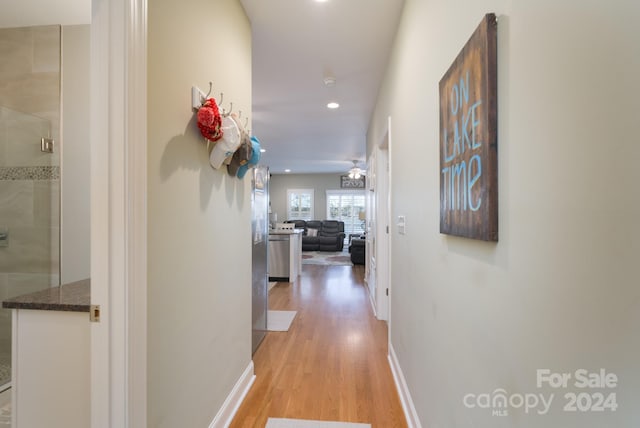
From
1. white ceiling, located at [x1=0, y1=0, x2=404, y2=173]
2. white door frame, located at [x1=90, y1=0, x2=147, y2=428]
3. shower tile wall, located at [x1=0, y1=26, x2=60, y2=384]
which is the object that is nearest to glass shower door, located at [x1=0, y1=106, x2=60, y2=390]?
shower tile wall, located at [x1=0, y1=26, x2=60, y2=384]

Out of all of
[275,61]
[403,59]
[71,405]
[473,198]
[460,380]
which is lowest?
[71,405]

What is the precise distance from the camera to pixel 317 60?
2.84 metres

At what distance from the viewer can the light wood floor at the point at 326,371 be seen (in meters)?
1.98

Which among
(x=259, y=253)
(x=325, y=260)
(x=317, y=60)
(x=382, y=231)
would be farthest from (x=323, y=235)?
(x=317, y=60)

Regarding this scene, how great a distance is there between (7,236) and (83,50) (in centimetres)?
148

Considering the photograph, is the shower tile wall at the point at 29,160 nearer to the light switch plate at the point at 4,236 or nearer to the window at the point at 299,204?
the light switch plate at the point at 4,236

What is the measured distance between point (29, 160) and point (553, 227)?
10.2 feet

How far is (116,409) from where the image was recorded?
3.44ft

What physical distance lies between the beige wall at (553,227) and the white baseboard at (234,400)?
1206mm

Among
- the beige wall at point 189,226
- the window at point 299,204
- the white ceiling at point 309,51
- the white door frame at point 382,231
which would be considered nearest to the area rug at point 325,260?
the window at point 299,204

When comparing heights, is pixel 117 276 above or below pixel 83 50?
below

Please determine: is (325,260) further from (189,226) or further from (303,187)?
(189,226)

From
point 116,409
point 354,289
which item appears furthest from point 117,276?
point 354,289

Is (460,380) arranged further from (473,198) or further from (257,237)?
(257,237)
